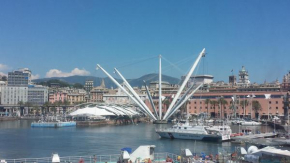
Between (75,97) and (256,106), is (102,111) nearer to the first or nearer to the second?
(256,106)

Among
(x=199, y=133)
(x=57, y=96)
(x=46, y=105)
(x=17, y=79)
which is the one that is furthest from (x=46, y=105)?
(x=199, y=133)

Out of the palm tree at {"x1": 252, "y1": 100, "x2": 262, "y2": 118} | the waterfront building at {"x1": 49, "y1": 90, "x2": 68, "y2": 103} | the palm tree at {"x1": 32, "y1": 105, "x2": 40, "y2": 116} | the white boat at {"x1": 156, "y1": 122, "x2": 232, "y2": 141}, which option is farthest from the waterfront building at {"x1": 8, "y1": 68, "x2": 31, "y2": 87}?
the white boat at {"x1": 156, "y1": 122, "x2": 232, "y2": 141}

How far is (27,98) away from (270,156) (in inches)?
4487

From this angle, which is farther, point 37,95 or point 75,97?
point 75,97

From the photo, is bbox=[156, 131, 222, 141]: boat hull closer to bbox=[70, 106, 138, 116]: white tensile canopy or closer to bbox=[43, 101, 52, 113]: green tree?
bbox=[70, 106, 138, 116]: white tensile canopy

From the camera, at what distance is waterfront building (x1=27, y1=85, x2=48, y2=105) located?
121 meters

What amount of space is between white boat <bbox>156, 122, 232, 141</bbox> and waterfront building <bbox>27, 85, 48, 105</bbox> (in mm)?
87743

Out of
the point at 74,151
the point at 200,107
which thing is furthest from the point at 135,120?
the point at 74,151

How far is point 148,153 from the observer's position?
17.3m

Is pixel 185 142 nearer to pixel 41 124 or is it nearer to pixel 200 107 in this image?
pixel 41 124

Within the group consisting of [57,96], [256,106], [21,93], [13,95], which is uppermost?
[21,93]

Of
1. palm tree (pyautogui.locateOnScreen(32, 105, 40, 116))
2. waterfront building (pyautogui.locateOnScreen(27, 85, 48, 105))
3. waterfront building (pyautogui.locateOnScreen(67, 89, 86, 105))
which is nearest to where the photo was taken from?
palm tree (pyautogui.locateOnScreen(32, 105, 40, 116))

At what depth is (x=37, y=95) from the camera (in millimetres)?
122062

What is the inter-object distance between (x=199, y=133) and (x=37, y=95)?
93091mm
